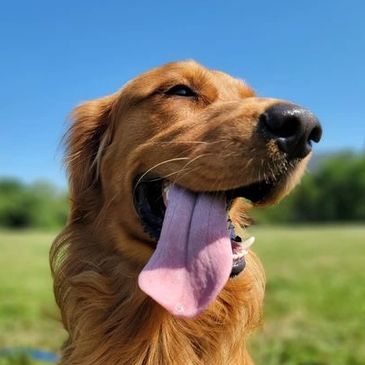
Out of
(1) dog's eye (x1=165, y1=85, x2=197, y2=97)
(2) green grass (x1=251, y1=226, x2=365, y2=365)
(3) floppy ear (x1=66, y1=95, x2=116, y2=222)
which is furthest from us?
(2) green grass (x1=251, y1=226, x2=365, y2=365)

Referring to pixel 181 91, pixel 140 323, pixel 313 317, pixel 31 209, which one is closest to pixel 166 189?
pixel 181 91

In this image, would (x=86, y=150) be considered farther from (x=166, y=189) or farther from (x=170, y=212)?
(x=170, y=212)

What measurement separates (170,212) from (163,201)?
38cm

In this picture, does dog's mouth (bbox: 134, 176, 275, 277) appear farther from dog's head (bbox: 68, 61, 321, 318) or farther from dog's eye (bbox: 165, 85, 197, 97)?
dog's eye (bbox: 165, 85, 197, 97)

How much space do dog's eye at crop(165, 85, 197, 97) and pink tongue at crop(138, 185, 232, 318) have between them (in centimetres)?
82

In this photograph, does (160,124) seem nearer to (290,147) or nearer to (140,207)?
(140,207)

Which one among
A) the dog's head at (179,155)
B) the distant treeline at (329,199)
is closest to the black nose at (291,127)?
the dog's head at (179,155)

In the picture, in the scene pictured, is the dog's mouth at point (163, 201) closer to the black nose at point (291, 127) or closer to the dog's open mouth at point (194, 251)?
the dog's open mouth at point (194, 251)

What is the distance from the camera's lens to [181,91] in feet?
11.7

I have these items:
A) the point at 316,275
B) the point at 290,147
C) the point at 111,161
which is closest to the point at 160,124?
the point at 111,161

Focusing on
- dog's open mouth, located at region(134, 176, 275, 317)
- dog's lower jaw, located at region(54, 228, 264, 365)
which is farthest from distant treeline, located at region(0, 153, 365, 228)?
dog's open mouth, located at region(134, 176, 275, 317)

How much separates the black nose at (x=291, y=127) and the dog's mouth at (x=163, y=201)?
275mm

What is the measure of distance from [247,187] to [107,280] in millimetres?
1129

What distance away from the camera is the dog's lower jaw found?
3.24 metres
